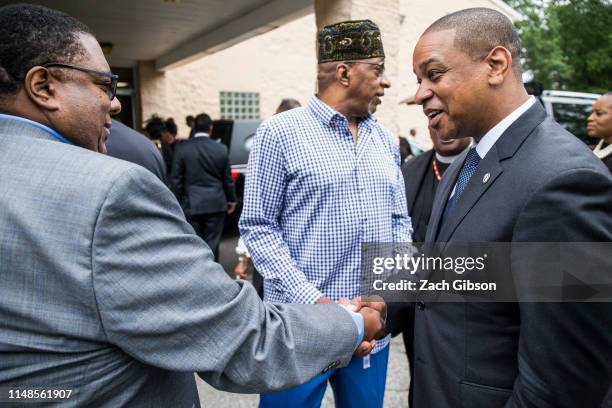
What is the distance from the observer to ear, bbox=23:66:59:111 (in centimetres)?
126

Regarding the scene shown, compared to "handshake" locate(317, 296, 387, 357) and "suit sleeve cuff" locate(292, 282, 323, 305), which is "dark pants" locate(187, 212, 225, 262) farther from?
"handshake" locate(317, 296, 387, 357)

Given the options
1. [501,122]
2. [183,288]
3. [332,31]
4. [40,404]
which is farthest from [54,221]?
[332,31]

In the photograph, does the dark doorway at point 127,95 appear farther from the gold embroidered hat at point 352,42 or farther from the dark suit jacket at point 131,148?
the gold embroidered hat at point 352,42

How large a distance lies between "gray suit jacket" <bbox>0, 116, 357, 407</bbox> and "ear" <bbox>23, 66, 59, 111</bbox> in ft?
0.28

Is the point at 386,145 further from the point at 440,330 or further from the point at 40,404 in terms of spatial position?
the point at 40,404

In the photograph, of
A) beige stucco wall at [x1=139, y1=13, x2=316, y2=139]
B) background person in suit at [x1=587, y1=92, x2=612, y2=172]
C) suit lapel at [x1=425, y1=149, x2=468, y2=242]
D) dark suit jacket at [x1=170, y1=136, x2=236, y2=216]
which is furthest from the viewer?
beige stucco wall at [x1=139, y1=13, x2=316, y2=139]

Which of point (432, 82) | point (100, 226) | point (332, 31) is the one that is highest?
point (332, 31)

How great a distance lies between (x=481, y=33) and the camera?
5.20ft

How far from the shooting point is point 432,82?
5.50 ft

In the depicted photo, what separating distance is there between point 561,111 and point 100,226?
8.56 metres

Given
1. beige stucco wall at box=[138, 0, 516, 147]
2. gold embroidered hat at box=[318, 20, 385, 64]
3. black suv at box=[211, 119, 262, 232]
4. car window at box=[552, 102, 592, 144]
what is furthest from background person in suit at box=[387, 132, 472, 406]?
beige stucco wall at box=[138, 0, 516, 147]

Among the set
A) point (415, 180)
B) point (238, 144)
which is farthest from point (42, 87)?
point (238, 144)

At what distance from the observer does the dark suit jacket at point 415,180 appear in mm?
3107

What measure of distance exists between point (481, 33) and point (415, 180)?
5.69 feet
